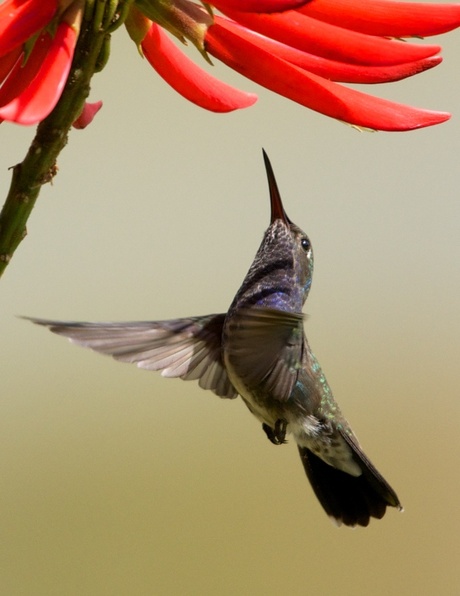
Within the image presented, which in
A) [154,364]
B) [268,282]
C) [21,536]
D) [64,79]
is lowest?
[21,536]

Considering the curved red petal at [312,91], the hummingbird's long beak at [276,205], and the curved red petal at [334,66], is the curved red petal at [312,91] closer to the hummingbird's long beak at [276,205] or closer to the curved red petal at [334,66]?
the curved red petal at [334,66]

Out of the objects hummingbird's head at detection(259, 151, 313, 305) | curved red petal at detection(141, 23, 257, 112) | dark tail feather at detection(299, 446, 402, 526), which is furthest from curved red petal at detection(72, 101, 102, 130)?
dark tail feather at detection(299, 446, 402, 526)

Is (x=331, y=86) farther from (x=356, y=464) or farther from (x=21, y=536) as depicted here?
(x=21, y=536)

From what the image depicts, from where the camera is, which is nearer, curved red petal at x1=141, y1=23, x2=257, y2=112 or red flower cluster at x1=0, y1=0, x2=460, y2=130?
red flower cluster at x1=0, y1=0, x2=460, y2=130

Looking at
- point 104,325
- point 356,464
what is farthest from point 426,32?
point 356,464

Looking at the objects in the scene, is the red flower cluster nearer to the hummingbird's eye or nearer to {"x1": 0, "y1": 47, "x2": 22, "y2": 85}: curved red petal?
{"x1": 0, "y1": 47, "x2": 22, "y2": 85}: curved red petal

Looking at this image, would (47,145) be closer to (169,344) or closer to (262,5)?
(262,5)

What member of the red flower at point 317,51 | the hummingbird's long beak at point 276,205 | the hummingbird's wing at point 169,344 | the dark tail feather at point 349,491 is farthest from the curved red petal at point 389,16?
the dark tail feather at point 349,491
